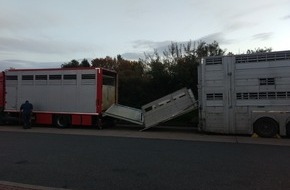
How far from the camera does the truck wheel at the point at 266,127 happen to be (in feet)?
57.6

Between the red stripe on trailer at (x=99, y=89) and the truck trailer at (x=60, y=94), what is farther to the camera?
the truck trailer at (x=60, y=94)

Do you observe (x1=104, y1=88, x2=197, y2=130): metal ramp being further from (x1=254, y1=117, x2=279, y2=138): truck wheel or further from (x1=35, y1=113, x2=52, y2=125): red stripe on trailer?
(x1=35, y1=113, x2=52, y2=125): red stripe on trailer

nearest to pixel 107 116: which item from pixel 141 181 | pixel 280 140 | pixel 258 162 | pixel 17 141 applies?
pixel 17 141

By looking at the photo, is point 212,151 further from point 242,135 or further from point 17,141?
point 17,141

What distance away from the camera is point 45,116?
23172 millimetres

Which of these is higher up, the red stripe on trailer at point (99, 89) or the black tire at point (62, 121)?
the red stripe on trailer at point (99, 89)

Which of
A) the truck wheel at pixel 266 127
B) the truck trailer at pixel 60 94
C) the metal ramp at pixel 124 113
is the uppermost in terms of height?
the truck trailer at pixel 60 94

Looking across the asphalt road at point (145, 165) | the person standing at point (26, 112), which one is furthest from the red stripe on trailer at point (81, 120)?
the asphalt road at point (145, 165)

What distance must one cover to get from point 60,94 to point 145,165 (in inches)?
540

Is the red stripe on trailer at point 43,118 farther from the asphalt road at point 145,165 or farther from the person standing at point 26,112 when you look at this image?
the asphalt road at point 145,165

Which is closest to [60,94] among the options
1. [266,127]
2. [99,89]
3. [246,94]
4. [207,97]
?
[99,89]

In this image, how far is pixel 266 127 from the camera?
58.0 ft

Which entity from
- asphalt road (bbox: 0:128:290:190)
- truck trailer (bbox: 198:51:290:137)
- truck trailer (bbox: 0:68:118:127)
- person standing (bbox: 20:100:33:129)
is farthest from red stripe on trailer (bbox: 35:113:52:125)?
truck trailer (bbox: 198:51:290:137)

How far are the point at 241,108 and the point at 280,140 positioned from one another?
93.7 inches
